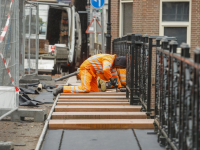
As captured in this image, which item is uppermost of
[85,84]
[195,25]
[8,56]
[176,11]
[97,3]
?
[97,3]

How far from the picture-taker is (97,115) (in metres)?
6.38

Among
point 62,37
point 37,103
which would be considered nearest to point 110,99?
point 37,103

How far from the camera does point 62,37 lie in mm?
19453

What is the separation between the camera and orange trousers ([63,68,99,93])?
31.5ft

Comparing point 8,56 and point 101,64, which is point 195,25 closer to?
point 101,64

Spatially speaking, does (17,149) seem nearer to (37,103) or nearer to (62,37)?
(37,103)

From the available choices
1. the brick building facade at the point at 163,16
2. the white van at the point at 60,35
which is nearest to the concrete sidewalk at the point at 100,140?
the brick building facade at the point at 163,16

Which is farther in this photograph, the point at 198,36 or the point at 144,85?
the point at 198,36

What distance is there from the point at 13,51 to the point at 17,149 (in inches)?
69.6

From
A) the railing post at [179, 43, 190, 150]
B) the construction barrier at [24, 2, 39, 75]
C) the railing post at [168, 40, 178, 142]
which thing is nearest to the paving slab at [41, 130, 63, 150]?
the railing post at [168, 40, 178, 142]

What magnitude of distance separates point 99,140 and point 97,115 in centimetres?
114

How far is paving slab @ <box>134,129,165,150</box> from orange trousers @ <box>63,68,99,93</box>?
13.0 ft

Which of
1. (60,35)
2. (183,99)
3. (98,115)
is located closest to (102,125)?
(98,115)

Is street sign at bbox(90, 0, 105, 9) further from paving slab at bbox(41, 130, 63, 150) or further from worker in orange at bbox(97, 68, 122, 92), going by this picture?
paving slab at bbox(41, 130, 63, 150)
